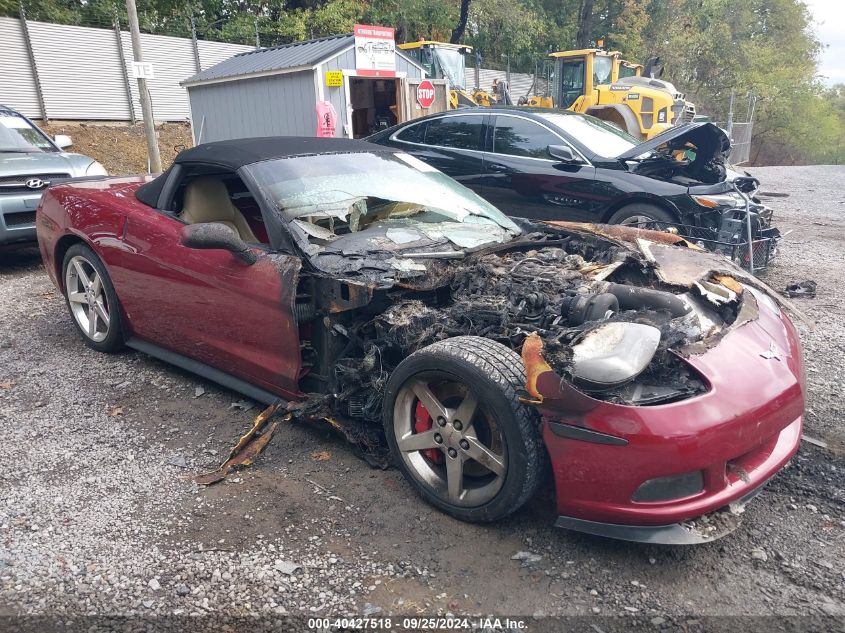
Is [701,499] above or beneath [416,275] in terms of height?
beneath

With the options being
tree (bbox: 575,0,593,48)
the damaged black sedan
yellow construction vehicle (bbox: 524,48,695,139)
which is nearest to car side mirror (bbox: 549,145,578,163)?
the damaged black sedan

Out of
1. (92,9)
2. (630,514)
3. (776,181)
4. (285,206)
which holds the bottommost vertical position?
(776,181)

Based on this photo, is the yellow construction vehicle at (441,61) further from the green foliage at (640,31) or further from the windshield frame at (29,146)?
the windshield frame at (29,146)

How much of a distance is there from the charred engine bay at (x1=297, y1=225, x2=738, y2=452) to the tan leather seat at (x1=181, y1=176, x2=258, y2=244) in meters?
1.13

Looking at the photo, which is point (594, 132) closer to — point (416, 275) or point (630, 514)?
point (416, 275)

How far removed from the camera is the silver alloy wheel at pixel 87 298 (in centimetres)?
442

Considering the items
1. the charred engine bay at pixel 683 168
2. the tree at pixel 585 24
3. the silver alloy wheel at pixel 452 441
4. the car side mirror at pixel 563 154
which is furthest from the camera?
the tree at pixel 585 24

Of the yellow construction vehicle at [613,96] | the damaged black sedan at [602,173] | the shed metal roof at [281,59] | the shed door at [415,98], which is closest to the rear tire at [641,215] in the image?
the damaged black sedan at [602,173]

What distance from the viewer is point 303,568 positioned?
8.09ft

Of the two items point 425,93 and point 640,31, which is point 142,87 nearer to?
point 425,93

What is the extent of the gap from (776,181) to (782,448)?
15248 millimetres

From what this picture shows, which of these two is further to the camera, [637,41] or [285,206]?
[637,41]

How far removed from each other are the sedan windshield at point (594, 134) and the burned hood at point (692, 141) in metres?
0.29

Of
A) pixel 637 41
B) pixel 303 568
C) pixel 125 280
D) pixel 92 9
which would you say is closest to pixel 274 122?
pixel 125 280
